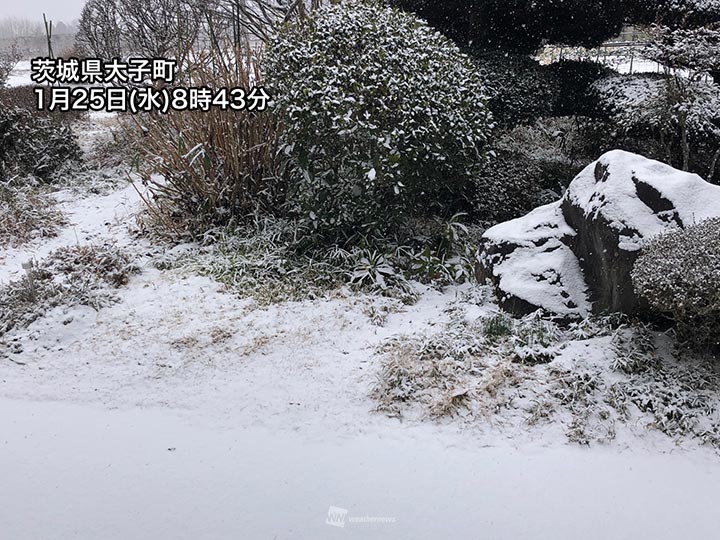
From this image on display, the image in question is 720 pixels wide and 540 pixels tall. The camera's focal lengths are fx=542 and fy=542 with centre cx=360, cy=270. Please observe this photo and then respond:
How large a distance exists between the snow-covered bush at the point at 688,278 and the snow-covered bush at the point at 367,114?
5.72 feet

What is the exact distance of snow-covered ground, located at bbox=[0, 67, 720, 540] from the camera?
6.77 feet

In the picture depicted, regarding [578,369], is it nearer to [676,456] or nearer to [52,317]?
[676,456]

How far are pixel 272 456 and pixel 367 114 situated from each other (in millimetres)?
2407

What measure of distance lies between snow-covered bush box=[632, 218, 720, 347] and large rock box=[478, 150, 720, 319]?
20 cm

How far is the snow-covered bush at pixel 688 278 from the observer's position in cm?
254

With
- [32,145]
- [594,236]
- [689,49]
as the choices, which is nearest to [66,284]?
[594,236]

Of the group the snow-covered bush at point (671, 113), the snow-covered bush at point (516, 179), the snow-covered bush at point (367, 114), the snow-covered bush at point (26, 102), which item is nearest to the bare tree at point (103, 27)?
the snow-covered bush at point (26, 102)

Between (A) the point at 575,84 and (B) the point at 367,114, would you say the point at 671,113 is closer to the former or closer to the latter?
(A) the point at 575,84

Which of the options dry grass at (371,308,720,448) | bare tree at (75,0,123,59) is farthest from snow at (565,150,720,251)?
bare tree at (75,0,123,59)

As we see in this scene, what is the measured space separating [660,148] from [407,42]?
10.0ft

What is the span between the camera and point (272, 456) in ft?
7.89

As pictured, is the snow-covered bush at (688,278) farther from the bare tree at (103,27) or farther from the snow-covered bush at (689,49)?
the bare tree at (103,27)

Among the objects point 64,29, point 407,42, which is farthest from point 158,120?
point 64,29

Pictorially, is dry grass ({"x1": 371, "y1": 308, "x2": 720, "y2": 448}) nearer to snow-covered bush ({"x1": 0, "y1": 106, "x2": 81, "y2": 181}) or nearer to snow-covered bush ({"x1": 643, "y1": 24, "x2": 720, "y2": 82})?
snow-covered bush ({"x1": 643, "y1": 24, "x2": 720, "y2": 82})
